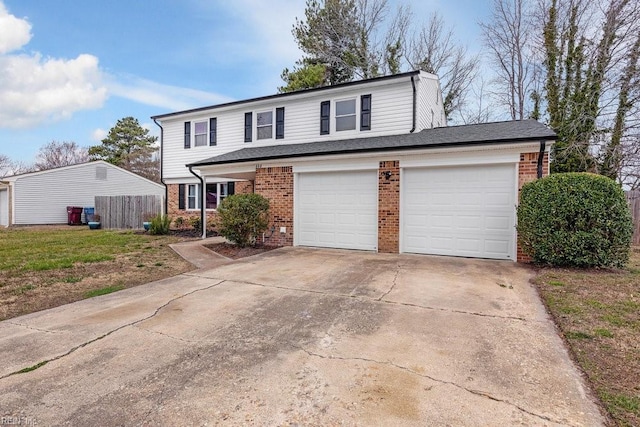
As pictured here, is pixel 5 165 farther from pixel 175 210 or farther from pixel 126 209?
pixel 175 210

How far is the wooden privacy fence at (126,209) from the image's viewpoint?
17417mm

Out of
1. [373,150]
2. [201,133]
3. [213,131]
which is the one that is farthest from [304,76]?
[373,150]

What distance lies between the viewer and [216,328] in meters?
3.79

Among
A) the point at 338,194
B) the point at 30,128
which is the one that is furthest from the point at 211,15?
the point at 30,128

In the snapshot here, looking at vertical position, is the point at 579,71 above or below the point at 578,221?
above

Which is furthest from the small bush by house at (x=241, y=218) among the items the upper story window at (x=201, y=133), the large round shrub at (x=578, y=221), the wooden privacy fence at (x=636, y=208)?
the wooden privacy fence at (x=636, y=208)

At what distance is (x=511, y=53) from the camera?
19781 mm

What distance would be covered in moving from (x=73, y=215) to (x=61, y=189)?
1991 mm

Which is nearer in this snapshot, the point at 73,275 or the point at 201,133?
the point at 73,275

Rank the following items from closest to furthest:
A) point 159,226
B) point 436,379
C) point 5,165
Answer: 1. point 436,379
2. point 159,226
3. point 5,165

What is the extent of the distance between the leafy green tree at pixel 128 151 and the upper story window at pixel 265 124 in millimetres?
25121

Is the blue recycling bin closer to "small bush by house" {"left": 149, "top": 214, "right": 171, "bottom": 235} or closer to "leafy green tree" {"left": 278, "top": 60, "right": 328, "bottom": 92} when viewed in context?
"small bush by house" {"left": 149, "top": 214, "right": 171, "bottom": 235}

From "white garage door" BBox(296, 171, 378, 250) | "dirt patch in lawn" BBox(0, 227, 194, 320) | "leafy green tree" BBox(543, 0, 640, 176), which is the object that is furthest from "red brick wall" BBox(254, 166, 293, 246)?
"leafy green tree" BBox(543, 0, 640, 176)

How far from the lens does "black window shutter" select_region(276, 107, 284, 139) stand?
44.4ft
